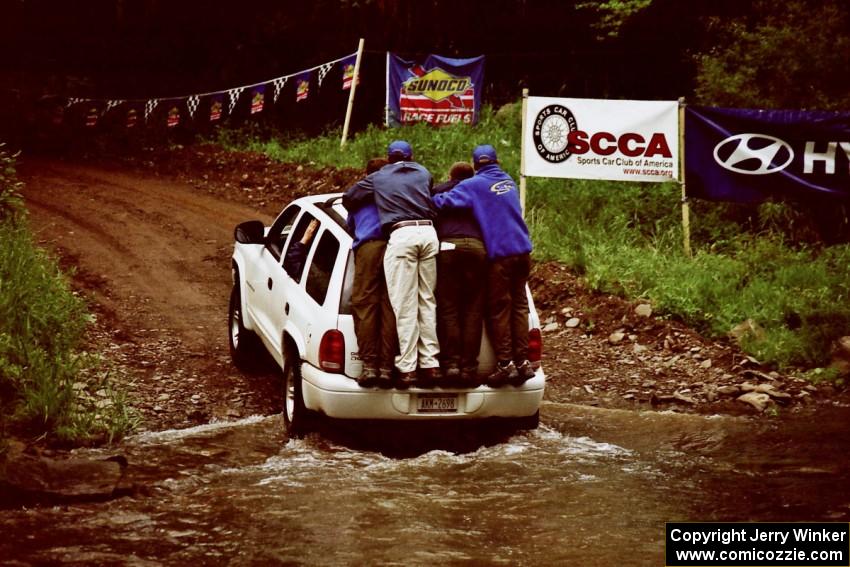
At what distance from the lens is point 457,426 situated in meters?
7.84

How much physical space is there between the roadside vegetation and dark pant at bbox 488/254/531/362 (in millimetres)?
2853

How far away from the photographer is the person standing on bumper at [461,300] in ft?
24.5

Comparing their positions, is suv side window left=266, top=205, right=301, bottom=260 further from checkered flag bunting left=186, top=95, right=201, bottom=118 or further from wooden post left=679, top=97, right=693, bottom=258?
checkered flag bunting left=186, top=95, right=201, bottom=118

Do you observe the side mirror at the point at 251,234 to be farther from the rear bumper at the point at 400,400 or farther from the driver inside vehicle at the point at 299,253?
the rear bumper at the point at 400,400

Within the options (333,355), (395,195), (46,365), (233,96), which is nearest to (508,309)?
(395,195)

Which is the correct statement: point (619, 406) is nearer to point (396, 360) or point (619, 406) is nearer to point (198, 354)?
point (396, 360)

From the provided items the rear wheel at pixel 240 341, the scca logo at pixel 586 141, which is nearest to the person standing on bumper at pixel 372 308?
the rear wheel at pixel 240 341

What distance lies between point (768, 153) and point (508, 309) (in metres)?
6.20

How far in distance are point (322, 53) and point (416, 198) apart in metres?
15.7

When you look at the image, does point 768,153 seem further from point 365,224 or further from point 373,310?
point 373,310

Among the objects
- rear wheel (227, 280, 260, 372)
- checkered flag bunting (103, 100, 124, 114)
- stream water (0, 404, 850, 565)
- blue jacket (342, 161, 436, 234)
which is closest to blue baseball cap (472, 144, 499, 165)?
blue jacket (342, 161, 436, 234)

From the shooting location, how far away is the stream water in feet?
19.7

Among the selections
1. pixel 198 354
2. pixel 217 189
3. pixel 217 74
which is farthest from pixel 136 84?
pixel 198 354

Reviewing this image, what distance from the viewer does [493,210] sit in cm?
770
